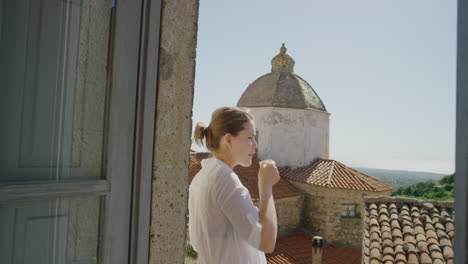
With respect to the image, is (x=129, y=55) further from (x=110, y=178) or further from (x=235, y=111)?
(x=235, y=111)

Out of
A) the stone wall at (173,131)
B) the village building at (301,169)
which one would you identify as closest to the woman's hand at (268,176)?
the stone wall at (173,131)

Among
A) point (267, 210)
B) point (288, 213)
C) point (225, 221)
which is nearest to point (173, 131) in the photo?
point (225, 221)

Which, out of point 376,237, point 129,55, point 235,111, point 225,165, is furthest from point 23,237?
point 376,237

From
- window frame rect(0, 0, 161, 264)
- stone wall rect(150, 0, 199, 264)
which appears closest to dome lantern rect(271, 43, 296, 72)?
stone wall rect(150, 0, 199, 264)

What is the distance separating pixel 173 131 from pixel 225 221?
1.51 ft

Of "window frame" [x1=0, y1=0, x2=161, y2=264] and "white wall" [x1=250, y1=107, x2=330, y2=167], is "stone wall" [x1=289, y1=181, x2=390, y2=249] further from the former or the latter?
"window frame" [x1=0, y1=0, x2=161, y2=264]

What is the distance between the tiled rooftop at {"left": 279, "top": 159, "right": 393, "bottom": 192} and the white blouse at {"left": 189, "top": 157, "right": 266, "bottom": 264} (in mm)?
11981

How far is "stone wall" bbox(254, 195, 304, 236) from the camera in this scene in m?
12.2

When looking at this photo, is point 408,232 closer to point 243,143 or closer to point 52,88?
point 243,143

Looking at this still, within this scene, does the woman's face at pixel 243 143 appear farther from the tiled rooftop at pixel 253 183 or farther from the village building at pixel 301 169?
the tiled rooftop at pixel 253 183

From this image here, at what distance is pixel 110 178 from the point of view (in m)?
1.09

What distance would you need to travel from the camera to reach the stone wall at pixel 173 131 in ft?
4.04

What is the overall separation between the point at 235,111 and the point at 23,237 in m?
0.99

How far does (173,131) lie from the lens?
1291 millimetres
